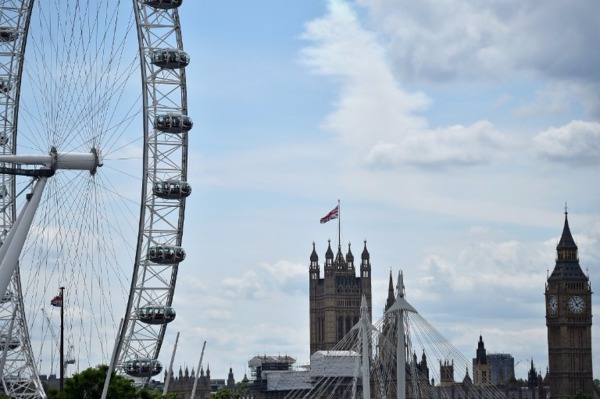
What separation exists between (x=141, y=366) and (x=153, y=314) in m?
2.92

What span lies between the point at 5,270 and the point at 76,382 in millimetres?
34784

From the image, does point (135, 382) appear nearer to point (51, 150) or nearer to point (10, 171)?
point (51, 150)

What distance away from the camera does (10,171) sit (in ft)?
189

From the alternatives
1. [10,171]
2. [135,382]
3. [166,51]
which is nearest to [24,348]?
[135,382]

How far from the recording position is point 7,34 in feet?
293

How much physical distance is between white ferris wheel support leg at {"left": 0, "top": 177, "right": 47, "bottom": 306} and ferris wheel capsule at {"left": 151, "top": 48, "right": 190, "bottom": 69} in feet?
90.9

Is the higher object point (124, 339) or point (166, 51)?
point (166, 51)

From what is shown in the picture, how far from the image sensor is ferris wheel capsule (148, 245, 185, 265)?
83562 mm

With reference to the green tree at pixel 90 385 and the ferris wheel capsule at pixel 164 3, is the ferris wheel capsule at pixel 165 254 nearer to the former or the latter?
the green tree at pixel 90 385

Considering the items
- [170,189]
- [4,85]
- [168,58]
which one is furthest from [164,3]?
[4,85]

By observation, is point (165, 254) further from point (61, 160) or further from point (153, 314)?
point (61, 160)

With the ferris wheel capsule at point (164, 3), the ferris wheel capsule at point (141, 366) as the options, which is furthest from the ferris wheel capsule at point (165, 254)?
the ferris wheel capsule at point (164, 3)

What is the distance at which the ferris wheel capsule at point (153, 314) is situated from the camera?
83875 mm

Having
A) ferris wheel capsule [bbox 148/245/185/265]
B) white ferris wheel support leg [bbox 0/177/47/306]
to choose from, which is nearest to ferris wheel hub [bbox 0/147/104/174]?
white ferris wheel support leg [bbox 0/177/47/306]
